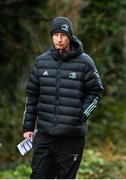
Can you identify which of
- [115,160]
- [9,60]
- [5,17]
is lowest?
[115,160]

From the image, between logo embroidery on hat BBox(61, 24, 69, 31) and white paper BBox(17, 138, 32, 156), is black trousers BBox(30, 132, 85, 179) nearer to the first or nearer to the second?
white paper BBox(17, 138, 32, 156)

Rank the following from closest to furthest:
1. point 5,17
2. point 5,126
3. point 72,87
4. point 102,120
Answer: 1. point 72,87
2. point 5,126
3. point 5,17
4. point 102,120

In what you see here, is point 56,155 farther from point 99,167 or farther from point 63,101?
point 99,167

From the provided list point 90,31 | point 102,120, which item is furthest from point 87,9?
point 102,120

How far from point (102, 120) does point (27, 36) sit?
3196 millimetres

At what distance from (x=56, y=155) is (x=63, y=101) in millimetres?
604

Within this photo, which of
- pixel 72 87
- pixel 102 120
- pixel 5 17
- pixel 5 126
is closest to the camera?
pixel 72 87

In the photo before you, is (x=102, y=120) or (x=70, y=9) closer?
(x=70, y=9)

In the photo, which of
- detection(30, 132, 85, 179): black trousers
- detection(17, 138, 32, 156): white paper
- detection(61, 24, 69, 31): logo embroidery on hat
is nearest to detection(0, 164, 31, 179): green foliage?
detection(17, 138, 32, 156): white paper

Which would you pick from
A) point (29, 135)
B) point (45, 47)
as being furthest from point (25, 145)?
point (45, 47)

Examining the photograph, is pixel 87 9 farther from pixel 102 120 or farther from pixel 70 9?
pixel 102 120

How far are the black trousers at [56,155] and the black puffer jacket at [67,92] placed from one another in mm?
110

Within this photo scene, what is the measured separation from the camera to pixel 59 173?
7.17 meters

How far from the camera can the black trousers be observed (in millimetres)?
7000
